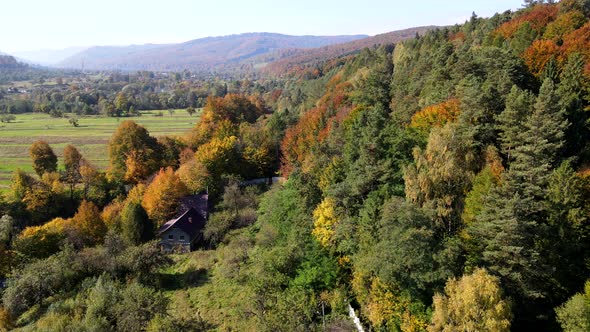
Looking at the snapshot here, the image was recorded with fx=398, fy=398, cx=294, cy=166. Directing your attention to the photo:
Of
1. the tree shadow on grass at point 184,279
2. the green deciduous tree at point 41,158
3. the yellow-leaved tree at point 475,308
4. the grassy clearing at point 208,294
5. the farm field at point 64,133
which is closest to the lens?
the yellow-leaved tree at point 475,308

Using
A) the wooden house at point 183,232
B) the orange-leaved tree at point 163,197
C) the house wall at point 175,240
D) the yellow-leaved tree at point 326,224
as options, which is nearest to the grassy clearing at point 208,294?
the house wall at point 175,240

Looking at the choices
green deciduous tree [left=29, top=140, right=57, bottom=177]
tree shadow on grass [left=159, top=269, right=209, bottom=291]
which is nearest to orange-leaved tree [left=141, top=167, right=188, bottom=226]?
tree shadow on grass [left=159, top=269, right=209, bottom=291]

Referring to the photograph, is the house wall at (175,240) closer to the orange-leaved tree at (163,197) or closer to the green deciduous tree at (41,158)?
the orange-leaved tree at (163,197)

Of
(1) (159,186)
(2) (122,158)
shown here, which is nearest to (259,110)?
(2) (122,158)

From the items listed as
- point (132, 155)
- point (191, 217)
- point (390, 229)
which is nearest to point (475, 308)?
point (390, 229)

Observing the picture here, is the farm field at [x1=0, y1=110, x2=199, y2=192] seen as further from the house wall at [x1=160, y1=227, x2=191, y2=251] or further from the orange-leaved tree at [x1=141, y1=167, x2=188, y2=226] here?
the house wall at [x1=160, y1=227, x2=191, y2=251]

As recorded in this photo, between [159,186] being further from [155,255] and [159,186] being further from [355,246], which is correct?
[355,246]
